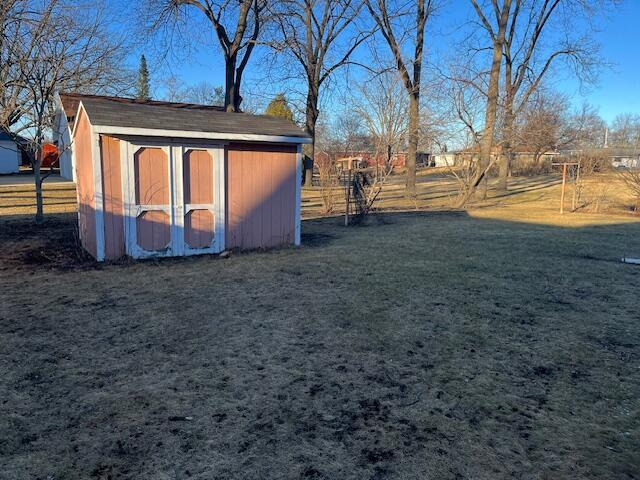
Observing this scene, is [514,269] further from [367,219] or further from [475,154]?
[475,154]

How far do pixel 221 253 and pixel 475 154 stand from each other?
1105 centimetres

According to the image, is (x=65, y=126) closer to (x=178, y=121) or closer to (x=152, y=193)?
(x=178, y=121)

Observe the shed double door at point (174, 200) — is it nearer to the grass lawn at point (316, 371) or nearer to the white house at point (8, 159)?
the grass lawn at point (316, 371)

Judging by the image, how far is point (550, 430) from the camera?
2.61m

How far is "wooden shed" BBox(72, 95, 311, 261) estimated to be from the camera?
663 cm

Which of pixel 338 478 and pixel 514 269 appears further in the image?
pixel 514 269

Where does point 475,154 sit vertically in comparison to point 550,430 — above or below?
above

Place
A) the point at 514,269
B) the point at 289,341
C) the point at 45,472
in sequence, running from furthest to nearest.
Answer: the point at 514,269 → the point at 289,341 → the point at 45,472

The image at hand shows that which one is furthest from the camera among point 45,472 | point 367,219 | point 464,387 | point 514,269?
point 367,219

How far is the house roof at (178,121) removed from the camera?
6551mm

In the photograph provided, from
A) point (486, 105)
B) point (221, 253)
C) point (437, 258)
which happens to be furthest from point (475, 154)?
point (221, 253)

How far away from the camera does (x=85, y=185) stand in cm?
750

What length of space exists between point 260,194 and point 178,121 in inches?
70.4

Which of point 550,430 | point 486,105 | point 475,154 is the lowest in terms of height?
point 550,430
